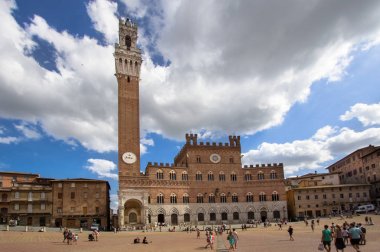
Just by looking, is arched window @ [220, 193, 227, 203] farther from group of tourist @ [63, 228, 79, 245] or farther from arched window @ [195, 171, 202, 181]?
group of tourist @ [63, 228, 79, 245]

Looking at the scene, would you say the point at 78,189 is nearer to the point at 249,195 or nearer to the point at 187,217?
the point at 187,217

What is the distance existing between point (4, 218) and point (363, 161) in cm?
6992

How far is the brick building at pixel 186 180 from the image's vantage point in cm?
6134

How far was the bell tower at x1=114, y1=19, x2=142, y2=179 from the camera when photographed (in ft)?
202

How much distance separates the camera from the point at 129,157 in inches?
2441

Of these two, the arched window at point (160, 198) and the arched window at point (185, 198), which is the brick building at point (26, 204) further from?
the arched window at point (185, 198)

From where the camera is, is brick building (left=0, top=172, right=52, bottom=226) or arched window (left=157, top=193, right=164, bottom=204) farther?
arched window (left=157, top=193, right=164, bottom=204)

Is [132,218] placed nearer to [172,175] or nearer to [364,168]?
[172,175]

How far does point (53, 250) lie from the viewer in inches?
1006

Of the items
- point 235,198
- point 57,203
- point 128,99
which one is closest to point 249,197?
point 235,198

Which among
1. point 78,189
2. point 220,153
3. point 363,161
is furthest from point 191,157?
point 363,161

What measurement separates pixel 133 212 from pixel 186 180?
1176 centimetres

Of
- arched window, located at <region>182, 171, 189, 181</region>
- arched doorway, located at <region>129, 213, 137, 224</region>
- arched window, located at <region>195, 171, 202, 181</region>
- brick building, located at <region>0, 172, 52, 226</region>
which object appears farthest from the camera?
arched window, located at <region>195, 171, 202, 181</region>

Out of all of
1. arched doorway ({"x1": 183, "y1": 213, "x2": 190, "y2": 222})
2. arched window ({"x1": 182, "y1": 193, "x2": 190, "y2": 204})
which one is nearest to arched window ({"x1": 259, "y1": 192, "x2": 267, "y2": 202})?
arched window ({"x1": 182, "y1": 193, "x2": 190, "y2": 204})
